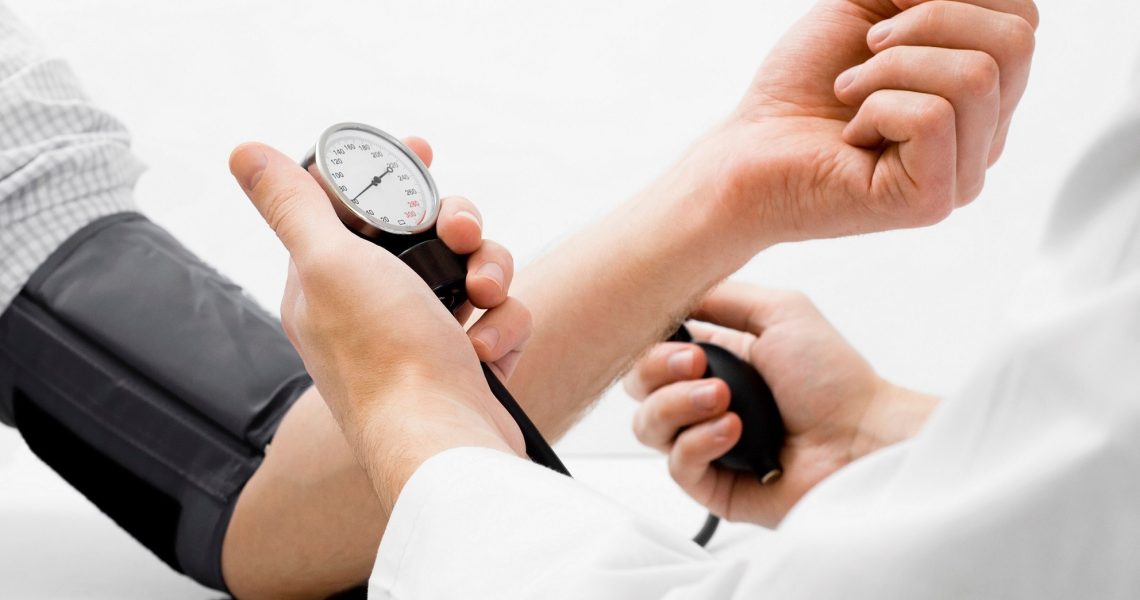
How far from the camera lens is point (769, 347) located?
123 cm

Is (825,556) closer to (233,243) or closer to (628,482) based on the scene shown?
(628,482)

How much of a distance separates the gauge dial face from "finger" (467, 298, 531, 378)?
0.08m

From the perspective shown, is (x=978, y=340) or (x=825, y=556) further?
(x=978, y=340)

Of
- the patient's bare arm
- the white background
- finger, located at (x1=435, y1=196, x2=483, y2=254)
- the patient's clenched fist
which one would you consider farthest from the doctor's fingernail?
the white background

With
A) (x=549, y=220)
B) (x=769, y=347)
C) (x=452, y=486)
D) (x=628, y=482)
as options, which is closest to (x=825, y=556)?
Result: (x=452, y=486)

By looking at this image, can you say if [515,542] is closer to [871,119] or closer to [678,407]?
[871,119]

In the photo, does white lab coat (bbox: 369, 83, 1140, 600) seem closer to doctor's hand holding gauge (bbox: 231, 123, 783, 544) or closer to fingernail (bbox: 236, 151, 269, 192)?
doctor's hand holding gauge (bbox: 231, 123, 783, 544)

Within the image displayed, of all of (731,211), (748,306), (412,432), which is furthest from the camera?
(748,306)

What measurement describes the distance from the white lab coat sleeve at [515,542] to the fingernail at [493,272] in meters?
0.25

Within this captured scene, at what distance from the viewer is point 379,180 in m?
0.84

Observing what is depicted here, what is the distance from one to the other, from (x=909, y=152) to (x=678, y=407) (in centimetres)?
37

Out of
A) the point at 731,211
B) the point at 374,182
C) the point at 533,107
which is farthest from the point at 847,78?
the point at 533,107

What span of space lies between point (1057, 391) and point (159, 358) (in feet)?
3.10

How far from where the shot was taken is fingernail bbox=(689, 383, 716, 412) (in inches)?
45.0
